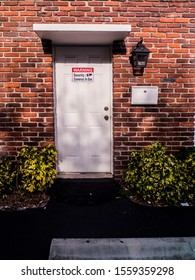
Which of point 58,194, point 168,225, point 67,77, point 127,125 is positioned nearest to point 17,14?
point 67,77

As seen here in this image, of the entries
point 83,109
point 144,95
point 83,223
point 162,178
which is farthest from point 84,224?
point 144,95

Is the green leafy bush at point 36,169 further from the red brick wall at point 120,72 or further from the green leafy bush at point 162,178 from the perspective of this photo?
the green leafy bush at point 162,178

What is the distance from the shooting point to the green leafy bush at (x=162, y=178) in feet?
13.5

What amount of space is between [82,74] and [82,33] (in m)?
0.88

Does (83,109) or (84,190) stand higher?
(83,109)

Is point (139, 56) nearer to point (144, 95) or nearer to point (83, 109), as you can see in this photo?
point (144, 95)

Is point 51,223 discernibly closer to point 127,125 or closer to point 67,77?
point 127,125

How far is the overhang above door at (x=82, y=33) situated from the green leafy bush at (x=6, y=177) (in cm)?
216

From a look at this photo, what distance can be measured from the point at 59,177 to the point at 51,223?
151cm

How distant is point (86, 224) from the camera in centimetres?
361

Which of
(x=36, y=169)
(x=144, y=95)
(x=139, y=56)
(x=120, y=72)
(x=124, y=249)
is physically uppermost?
(x=139, y=56)

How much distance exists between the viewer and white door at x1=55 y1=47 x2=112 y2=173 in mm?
4941

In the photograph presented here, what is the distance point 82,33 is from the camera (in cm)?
421

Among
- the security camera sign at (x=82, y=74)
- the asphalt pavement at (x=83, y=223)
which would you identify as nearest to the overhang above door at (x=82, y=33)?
the security camera sign at (x=82, y=74)
